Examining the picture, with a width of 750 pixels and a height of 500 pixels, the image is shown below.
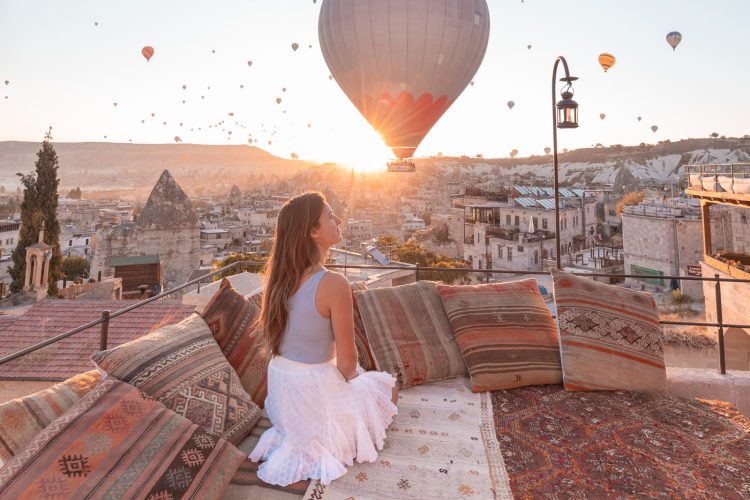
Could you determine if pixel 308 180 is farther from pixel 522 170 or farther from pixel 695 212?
pixel 695 212

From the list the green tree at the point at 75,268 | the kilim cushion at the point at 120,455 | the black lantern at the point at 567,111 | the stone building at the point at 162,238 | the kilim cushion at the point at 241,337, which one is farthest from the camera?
the green tree at the point at 75,268

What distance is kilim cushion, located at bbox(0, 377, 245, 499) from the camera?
4.24 ft

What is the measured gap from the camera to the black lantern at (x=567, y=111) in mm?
4434

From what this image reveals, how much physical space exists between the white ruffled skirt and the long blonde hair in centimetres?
18

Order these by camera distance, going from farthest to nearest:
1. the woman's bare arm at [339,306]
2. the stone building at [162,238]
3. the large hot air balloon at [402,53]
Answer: the stone building at [162,238]
the large hot air balloon at [402,53]
the woman's bare arm at [339,306]

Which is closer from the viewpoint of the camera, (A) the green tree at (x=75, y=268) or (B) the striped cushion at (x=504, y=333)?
(B) the striped cushion at (x=504, y=333)

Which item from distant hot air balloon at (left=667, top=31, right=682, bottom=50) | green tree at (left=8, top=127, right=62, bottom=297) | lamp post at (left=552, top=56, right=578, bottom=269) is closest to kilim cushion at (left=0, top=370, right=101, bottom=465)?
lamp post at (left=552, top=56, right=578, bottom=269)

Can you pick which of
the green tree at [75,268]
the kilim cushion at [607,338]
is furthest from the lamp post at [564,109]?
the green tree at [75,268]

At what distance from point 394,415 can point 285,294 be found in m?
0.85

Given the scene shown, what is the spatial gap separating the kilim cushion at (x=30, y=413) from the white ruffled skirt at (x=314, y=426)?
687mm

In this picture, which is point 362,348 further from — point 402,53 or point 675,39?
point 675,39

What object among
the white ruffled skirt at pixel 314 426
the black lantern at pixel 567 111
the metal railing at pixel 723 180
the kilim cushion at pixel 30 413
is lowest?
the white ruffled skirt at pixel 314 426

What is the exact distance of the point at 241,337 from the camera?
7.57 ft

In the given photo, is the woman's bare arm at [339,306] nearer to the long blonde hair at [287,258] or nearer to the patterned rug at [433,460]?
the long blonde hair at [287,258]
